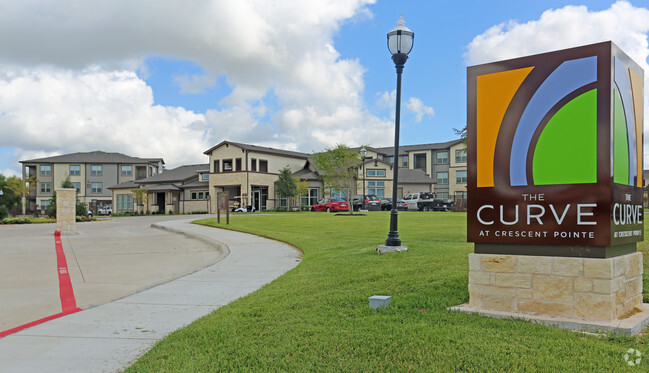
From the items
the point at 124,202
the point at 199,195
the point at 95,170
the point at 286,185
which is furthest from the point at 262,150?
the point at 95,170

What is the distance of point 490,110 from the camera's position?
19.1ft

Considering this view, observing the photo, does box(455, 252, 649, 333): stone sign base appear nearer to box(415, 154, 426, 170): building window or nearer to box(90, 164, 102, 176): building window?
box(415, 154, 426, 170): building window

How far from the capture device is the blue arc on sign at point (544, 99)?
5.20m

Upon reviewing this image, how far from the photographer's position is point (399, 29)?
1102 centimetres

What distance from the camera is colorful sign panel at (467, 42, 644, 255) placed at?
16.5 feet

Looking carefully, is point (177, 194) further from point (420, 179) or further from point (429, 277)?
point (429, 277)

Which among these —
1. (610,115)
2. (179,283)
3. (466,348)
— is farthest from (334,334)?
(179,283)

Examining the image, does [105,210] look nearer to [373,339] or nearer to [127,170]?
[127,170]

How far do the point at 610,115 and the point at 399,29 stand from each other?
687 cm

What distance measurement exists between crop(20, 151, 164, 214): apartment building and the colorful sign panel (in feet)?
248

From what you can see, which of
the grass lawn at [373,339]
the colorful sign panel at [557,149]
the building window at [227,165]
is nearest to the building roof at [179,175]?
the building window at [227,165]

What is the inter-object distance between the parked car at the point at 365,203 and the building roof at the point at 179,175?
80.1 ft

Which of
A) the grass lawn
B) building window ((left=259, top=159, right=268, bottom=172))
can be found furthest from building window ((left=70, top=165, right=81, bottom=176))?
the grass lawn

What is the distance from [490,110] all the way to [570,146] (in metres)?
Result: 1.05
